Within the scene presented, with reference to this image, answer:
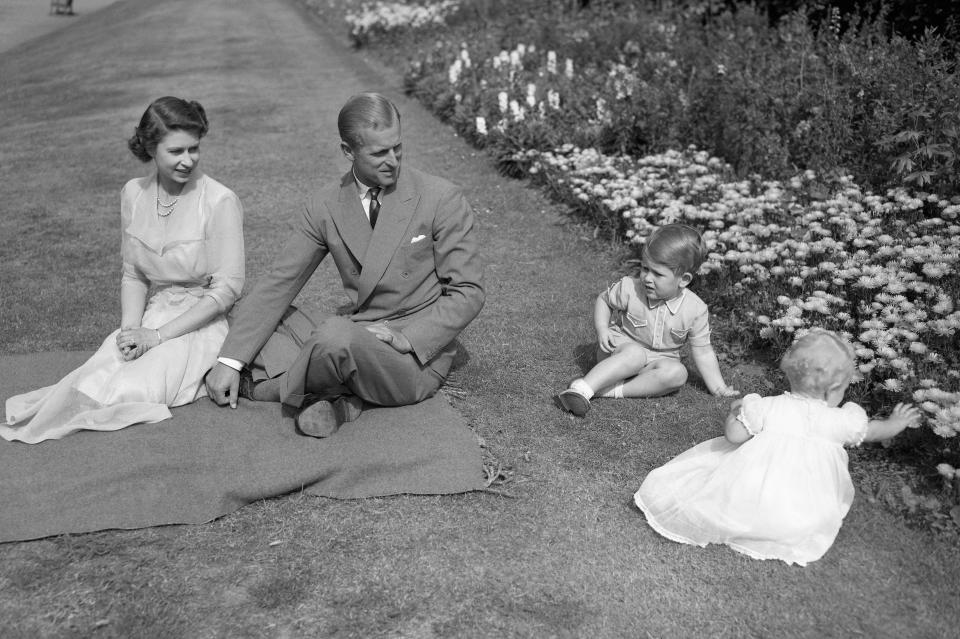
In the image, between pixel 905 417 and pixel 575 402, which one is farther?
pixel 575 402

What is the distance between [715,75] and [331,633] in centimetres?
677

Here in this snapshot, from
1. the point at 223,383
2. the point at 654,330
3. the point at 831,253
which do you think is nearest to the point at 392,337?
the point at 223,383

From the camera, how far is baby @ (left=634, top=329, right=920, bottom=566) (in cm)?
329

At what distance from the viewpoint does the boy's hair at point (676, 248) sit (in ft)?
13.8

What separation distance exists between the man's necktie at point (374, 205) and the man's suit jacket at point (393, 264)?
0.04 m

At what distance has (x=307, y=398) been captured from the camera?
13.2ft

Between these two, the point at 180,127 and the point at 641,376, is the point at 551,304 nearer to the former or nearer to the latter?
the point at 641,376

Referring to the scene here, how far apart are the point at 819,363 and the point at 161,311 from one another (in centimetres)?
300

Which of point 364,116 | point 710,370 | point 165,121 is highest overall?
point 364,116

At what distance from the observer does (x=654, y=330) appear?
4426mm

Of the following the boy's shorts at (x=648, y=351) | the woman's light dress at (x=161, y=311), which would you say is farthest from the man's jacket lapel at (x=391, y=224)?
the boy's shorts at (x=648, y=351)

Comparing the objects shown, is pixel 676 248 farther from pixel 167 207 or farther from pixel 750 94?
pixel 750 94

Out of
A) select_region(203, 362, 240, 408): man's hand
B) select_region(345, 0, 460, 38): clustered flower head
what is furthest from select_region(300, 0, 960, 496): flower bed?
select_region(345, 0, 460, 38): clustered flower head

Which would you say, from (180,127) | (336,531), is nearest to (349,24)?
(180,127)
